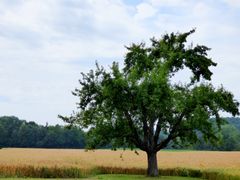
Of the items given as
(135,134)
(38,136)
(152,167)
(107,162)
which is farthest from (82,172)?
(38,136)

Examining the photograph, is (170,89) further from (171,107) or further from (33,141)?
(33,141)

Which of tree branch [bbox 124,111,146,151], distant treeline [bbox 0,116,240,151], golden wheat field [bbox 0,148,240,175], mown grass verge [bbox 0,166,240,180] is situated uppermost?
distant treeline [bbox 0,116,240,151]

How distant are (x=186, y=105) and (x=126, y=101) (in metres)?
5.26

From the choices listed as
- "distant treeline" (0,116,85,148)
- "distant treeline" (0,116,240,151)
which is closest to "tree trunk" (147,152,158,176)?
"distant treeline" (0,116,240,151)

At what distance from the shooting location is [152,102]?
40.7 metres

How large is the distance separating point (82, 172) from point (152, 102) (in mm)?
8730

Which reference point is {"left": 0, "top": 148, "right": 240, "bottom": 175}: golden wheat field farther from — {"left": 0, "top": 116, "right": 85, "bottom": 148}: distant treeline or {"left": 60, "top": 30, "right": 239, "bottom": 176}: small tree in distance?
{"left": 0, "top": 116, "right": 85, "bottom": 148}: distant treeline

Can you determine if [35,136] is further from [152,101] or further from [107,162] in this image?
[152,101]

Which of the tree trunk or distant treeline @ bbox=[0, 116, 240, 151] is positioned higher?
distant treeline @ bbox=[0, 116, 240, 151]

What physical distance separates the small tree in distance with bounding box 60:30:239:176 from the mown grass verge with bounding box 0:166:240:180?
2.94 metres

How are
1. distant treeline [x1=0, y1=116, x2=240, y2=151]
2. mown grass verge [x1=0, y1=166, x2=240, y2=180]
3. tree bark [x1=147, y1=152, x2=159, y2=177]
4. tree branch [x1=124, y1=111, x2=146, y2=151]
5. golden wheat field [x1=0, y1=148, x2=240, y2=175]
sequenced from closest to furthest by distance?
mown grass verge [x1=0, y1=166, x2=240, y2=180] < tree branch [x1=124, y1=111, x2=146, y2=151] < tree bark [x1=147, y1=152, x2=159, y2=177] < golden wheat field [x1=0, y1=148, x2=240, y2=175] < distant treeline [x1=0, y1=116, x2=240, y2=151]

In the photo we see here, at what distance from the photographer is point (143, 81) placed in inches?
1658

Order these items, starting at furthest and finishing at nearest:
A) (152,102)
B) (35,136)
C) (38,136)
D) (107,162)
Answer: (38,136)
(35,136)
(107,162)
(152,102)

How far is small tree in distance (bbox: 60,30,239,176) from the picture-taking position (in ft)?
137
